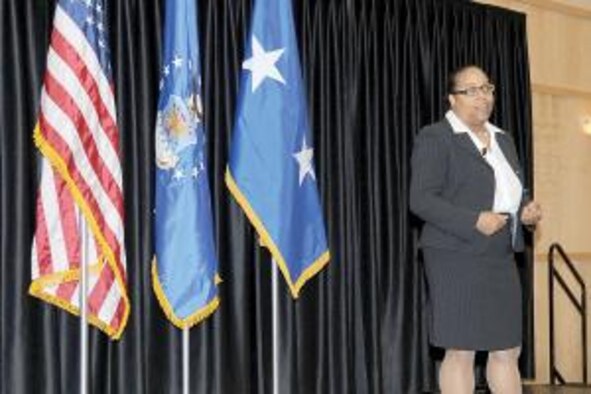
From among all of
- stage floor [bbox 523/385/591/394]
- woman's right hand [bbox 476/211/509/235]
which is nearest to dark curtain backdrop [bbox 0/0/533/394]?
stage floor [bbox 523/385/591/394]

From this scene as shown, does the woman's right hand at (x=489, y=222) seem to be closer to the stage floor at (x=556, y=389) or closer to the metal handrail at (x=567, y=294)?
the stage floor at (x=556, y=389)

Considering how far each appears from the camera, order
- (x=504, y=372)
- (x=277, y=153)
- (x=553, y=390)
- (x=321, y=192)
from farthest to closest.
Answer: (x=553, y=390) < (x=321, y=192) < (x=277, y=153) < (x=504, y=372)

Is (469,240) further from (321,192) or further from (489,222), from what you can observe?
(321,192)

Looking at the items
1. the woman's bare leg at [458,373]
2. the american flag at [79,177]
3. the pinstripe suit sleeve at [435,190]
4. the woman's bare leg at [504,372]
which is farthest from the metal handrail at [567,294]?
the american flag at [79,177]

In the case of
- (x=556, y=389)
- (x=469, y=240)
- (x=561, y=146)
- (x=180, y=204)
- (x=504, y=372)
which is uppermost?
(x=561, y=146)

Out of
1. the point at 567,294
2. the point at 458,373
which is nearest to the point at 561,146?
the point at 567,294

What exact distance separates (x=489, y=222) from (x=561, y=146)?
10.7 feet

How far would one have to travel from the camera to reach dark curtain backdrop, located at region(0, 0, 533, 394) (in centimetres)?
355

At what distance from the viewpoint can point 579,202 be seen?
6.37 metres

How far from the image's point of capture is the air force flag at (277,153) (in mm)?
3699

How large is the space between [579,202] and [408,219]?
1908 millimetres

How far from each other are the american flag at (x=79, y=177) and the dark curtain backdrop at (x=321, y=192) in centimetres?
39

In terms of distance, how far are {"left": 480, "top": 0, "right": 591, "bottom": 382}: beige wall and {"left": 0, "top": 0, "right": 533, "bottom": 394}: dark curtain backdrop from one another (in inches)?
15.3

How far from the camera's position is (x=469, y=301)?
3.40 metres
